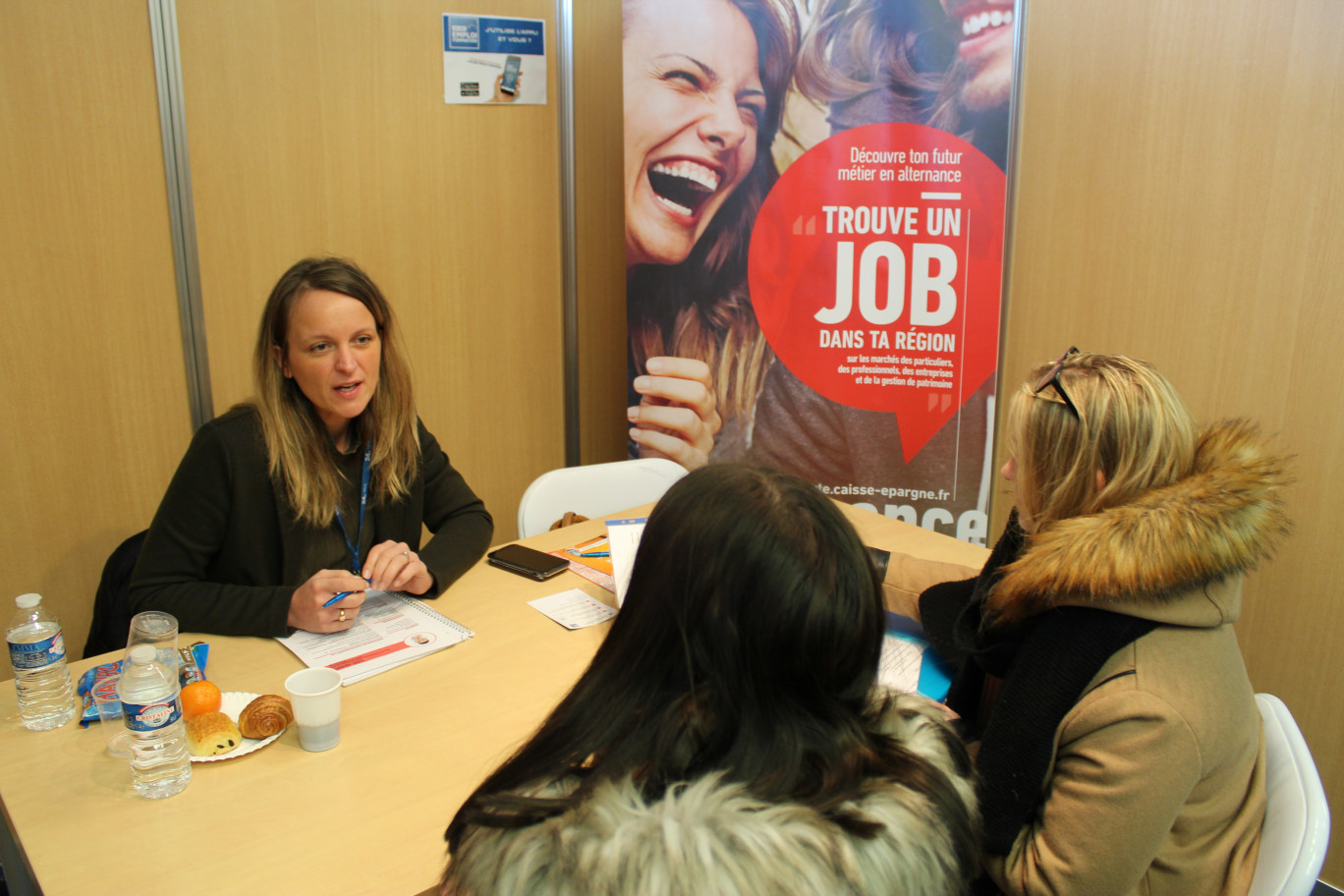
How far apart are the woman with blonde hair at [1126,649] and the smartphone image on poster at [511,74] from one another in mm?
2642

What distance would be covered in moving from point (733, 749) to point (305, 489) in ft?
4.39

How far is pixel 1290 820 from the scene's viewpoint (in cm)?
109

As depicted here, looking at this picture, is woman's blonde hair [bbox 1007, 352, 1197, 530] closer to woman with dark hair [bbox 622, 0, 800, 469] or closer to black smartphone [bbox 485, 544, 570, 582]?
black smartphone [bbox 485, 544, 570, 582]

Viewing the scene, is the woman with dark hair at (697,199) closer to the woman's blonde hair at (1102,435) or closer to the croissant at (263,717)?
the woman's blonde hair at (1102,435)

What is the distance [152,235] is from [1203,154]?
3.32 metres

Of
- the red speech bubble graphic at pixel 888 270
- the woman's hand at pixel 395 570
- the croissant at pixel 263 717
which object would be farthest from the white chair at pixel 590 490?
the croissant at pixel 263 717

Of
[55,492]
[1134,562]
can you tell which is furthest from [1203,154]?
[55,492]

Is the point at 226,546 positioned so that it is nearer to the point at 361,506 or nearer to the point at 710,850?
the point at 361,506

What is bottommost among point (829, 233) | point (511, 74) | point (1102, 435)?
point (1102, 435)

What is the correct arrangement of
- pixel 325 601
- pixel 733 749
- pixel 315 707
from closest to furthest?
pixel 733 749 → pixel 315 707 → pixel 325 601

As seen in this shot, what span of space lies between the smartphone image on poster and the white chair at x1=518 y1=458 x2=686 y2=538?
161 centimetres

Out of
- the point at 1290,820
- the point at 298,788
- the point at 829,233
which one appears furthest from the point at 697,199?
the point at 1290,820

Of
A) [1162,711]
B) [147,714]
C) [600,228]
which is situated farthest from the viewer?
[600,228]

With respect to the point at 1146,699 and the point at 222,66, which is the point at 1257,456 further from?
the point at 222,66
